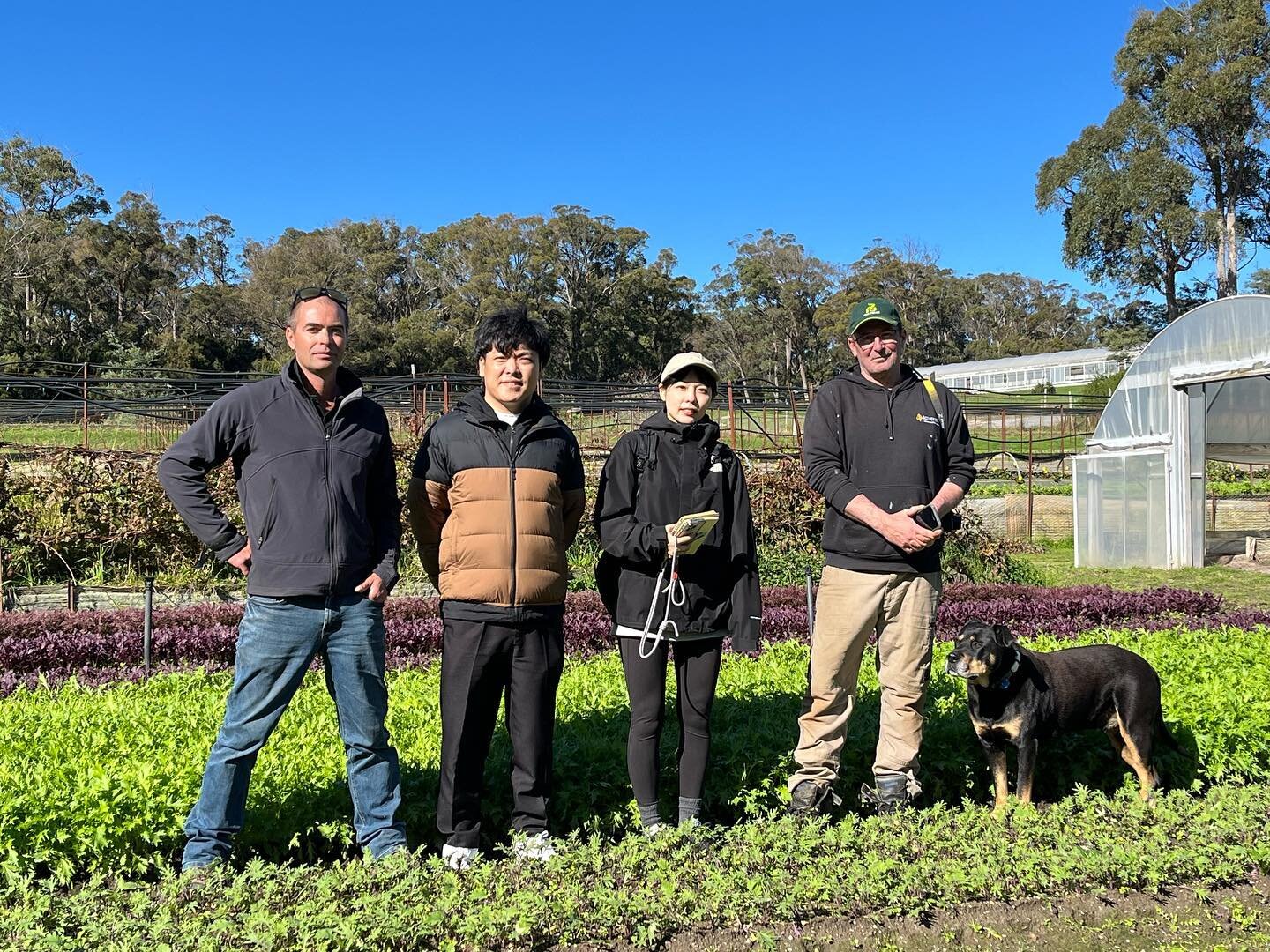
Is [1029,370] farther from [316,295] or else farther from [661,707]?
[316,295]

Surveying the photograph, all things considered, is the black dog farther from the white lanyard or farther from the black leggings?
the white lanyard

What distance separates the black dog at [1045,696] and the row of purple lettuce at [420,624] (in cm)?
386

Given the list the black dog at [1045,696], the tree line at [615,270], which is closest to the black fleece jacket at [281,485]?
the black dog at [1045,696]

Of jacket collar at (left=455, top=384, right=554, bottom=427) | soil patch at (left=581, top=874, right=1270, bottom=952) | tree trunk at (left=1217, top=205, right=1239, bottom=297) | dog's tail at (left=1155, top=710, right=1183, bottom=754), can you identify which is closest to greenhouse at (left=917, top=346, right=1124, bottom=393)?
tree trunk at (left=1217, top=205, right=1239, bottom=297)

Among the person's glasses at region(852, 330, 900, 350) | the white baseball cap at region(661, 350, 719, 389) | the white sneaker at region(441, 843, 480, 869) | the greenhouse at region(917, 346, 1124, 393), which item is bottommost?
the white sneaker at region(441, 843, 480, 869)

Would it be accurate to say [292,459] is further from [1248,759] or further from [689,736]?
[1248,759]

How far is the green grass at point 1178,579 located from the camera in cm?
1183

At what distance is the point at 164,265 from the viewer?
5425cm

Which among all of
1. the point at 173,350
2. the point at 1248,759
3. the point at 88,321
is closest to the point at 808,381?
the point at 173,350

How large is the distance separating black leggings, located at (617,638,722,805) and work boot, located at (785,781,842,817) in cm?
54

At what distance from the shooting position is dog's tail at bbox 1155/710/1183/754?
471cm

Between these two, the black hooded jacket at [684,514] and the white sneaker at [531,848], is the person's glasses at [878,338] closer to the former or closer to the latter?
the black hooded jacket at [684,514]

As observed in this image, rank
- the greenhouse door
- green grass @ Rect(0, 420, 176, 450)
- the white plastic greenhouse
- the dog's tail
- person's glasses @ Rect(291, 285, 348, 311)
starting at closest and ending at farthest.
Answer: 1. person's glasses @ Rect(291, 285, 348, 311)
2. the dog's tail
3. the white plastic greenhouse
4. the greenhouse door
5. green grass @ Rect(0, 420, 176, 450)

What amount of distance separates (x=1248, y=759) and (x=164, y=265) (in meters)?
59.2
